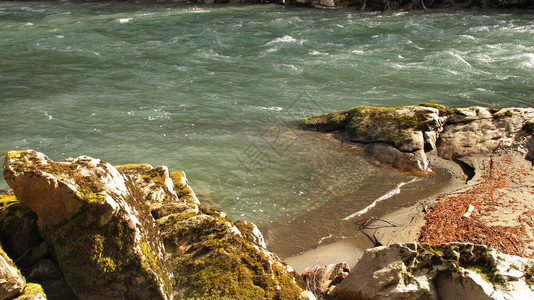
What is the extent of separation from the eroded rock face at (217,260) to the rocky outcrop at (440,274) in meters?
0.82

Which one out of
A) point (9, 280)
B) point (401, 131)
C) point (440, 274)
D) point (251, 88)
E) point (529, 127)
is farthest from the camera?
point (251, 88)

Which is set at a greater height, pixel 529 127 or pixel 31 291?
pixel 31 291

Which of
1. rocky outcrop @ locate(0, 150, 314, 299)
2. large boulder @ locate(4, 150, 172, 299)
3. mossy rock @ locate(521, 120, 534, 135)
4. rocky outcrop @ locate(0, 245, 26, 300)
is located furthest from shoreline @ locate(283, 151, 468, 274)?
rocky outcrop @ locate(0, 245, 26, 300)

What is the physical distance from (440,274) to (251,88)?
35.8 ft

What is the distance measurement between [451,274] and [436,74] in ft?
42.9

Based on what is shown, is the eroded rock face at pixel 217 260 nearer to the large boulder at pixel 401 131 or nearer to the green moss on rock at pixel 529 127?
the large boulder at pixel 401 131

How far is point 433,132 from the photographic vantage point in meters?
9.94

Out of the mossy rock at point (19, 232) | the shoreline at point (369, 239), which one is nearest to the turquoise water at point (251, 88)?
the shoreline at point (369, 239)

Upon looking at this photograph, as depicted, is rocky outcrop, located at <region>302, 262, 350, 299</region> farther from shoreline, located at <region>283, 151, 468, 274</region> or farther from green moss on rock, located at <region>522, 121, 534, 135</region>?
green moss on rock, located at <region>522, 121, 534, 135</region>

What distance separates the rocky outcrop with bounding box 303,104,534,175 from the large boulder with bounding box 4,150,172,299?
6.59 meters

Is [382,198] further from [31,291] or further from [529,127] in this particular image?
[31,291]

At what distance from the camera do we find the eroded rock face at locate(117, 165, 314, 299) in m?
4.45

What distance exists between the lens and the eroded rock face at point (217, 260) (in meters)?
4.45

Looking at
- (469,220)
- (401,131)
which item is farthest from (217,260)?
(401,131)
